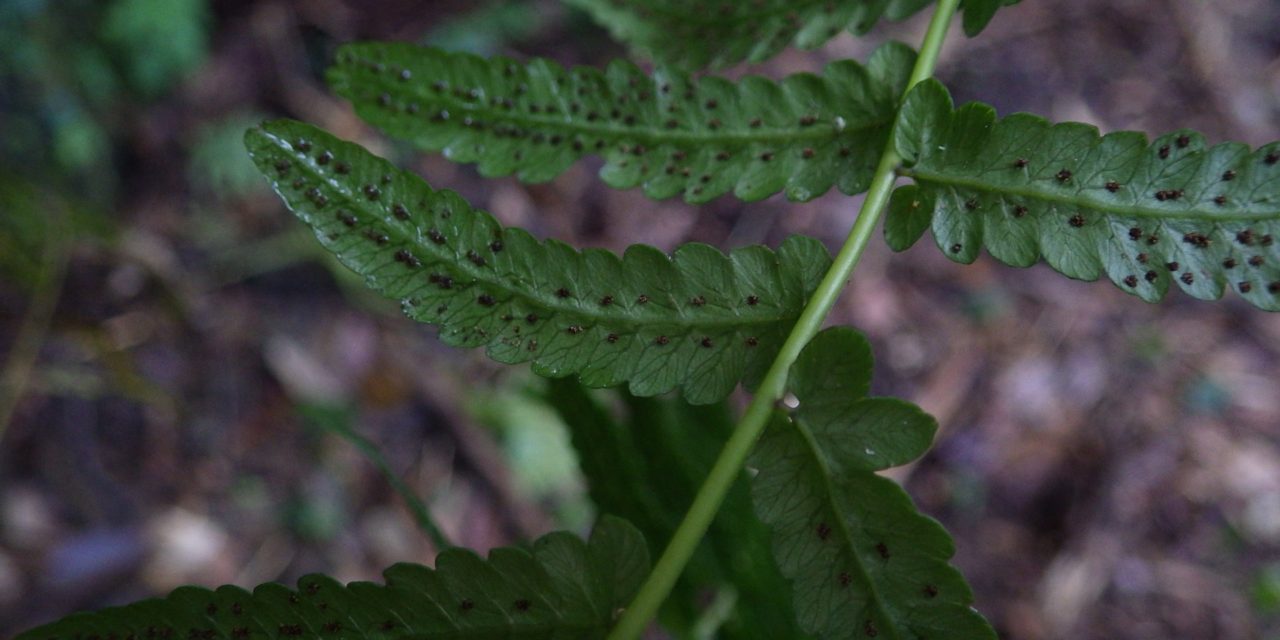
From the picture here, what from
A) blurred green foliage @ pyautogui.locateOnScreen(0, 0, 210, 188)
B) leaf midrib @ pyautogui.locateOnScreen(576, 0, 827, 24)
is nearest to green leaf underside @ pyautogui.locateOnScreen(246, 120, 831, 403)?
leaf midrib @ pyautogui.locateOnScreen(576, 0, 827, 24)

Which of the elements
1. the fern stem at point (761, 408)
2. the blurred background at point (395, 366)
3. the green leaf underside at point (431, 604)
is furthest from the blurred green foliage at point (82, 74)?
the fern stem at point (761, 408)

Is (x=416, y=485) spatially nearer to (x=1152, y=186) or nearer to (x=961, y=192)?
(x=961, y=192)

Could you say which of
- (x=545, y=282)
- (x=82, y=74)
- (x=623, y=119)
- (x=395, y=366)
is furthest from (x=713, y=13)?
(x=82, y=74)

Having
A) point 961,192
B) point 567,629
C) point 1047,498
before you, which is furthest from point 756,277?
point 1047,498

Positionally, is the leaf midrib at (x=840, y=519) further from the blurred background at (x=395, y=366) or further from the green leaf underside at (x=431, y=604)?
the blurred background at (x=395, y=366)

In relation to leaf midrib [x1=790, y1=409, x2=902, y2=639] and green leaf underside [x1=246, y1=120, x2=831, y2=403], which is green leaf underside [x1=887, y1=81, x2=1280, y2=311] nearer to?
green leaf underside [x1=246, y1=120, x2=831, y2=403]

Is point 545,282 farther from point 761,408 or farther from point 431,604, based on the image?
point 431,604
